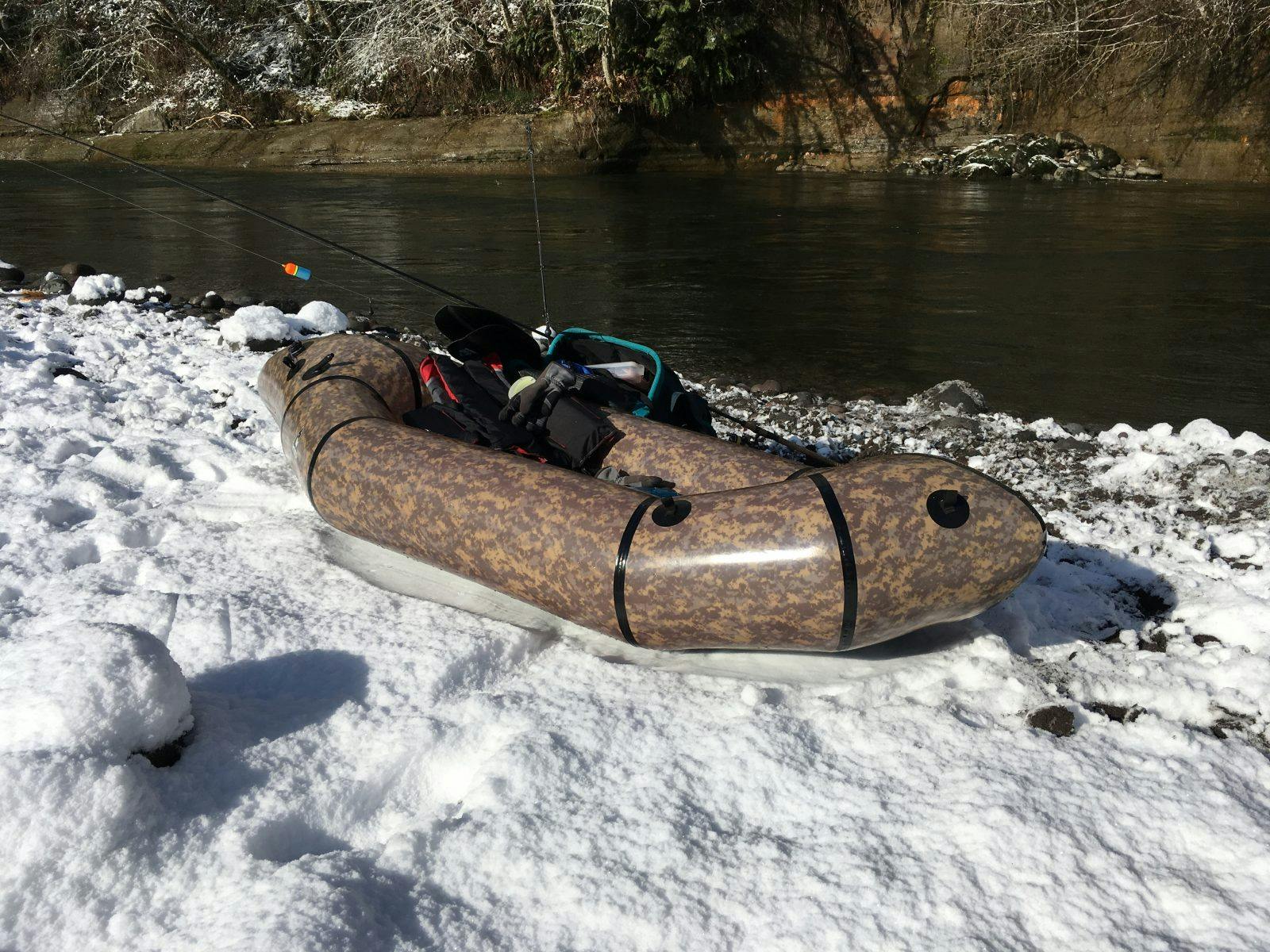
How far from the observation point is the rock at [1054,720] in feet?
8.84

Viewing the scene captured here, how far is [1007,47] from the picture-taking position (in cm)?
1722

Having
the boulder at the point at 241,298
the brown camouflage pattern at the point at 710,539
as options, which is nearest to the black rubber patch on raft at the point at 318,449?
the brown camouflage pattern at the point at 710,539

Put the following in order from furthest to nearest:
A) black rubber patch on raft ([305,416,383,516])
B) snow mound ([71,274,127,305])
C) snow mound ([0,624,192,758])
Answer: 1. snow mound ([71,274,127,305])
2. black rubber patch on raft ([305,416,383,516])
3. snow mound ([0,624,192,758])

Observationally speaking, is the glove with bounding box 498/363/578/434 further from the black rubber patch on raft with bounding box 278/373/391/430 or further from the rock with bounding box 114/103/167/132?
the rock with bounding box 114/103/167/132

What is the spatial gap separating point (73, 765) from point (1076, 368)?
644 cm

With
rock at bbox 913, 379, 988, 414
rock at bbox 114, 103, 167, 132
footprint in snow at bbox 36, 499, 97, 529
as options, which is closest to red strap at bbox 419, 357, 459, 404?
footprint in snow at bbox 36, 499, 97, 529

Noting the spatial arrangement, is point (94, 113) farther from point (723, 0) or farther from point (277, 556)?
point (277, 556)

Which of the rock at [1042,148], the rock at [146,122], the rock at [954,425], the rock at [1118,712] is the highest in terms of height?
the rock at [146,122]

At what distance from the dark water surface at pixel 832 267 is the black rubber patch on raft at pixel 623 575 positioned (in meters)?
3.75

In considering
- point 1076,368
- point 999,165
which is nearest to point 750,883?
point 1076,368

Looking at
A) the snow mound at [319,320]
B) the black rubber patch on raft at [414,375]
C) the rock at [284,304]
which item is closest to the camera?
the black rubber patch on raft at [414,375]

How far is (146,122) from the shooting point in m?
23.3

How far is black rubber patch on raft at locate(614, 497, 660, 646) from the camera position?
2982 mm

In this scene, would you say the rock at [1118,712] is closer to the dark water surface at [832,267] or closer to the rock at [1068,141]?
the dark water surface at [832,267]
